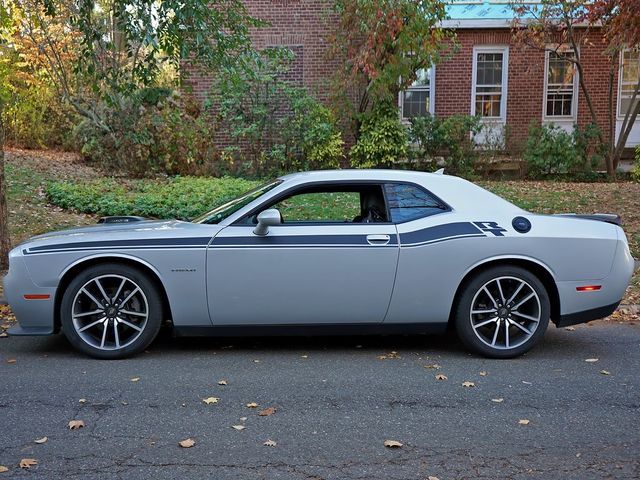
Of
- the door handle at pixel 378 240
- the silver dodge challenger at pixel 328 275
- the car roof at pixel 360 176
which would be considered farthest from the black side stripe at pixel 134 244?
the door handle at pixel 378 240

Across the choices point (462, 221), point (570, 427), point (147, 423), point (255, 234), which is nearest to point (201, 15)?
point (255, 234)

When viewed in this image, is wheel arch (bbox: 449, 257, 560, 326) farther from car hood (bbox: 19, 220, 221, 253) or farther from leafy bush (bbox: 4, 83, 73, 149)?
leafy bush (bbox: 4, 83, 73, 149)

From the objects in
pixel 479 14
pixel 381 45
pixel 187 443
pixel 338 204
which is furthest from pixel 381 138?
pixel 187 443

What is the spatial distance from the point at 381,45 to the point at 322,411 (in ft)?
37.7

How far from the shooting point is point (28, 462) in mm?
3814

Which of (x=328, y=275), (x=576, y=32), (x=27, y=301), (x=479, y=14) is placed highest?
(x=479, y=14)

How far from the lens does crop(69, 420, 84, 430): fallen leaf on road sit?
4316 millimetres

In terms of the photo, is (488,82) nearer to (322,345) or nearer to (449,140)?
(449,140)

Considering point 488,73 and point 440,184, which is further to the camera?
point 488,73

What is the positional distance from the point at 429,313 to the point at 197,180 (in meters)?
10.1

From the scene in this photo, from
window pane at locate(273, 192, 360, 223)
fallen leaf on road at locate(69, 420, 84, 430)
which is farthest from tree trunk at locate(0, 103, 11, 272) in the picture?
fallen leaf on road at locate(69, 420, 84, 430)

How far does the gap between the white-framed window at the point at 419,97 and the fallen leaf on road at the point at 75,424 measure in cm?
1544

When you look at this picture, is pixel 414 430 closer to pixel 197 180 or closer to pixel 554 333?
pixel 554 333

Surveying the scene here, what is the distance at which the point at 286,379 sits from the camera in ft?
17.3
